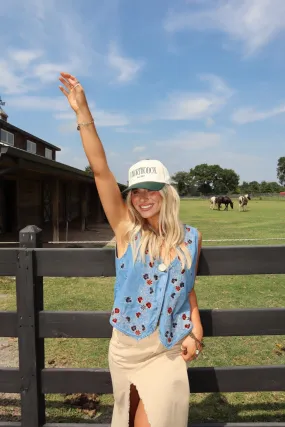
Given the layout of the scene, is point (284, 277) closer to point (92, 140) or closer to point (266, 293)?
point (266, 293)

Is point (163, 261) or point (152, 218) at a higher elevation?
point (152, 218)

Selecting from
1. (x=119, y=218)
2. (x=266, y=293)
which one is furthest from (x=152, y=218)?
(x=266, y=293)

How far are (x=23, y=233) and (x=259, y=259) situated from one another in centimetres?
147

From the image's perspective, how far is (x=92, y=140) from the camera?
194cm

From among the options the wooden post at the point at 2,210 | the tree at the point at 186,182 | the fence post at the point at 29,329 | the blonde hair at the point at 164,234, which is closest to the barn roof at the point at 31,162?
the wooden post at the point at 2,210

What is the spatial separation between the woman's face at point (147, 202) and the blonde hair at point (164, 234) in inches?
1.4

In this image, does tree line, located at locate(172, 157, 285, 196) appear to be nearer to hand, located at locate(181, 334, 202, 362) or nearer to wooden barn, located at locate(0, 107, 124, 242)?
wooden barn, located at locate(0, 107, 124, 242)

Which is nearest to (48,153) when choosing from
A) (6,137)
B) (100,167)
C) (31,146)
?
(31,146)

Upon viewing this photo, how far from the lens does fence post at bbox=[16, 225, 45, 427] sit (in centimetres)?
226

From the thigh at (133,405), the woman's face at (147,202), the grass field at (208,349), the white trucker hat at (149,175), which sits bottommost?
the grass field at (208,349)

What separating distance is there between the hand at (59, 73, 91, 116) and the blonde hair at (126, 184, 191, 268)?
55 centimetres

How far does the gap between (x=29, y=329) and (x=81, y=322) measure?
12.6 inches

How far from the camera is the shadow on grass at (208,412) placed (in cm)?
294

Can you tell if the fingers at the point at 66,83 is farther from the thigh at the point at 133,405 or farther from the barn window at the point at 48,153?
the barn window at the point at 48,153
